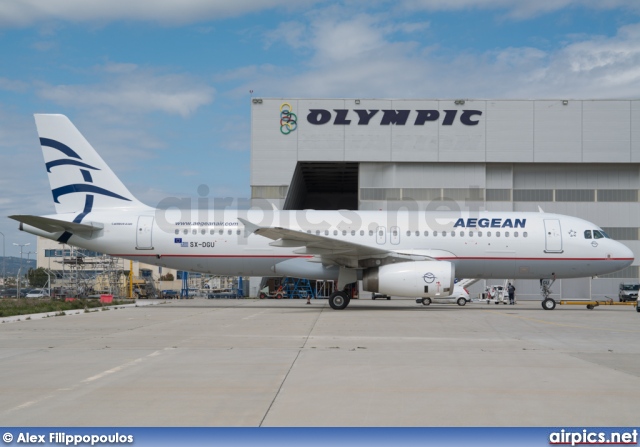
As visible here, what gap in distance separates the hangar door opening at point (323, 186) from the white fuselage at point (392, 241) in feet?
63.2

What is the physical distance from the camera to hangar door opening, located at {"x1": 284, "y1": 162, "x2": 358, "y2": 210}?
45.5 m

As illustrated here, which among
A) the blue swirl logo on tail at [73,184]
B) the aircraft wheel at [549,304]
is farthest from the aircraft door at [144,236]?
the aircraft wheel at [549,304]

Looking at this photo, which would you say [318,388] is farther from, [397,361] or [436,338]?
[436,338]

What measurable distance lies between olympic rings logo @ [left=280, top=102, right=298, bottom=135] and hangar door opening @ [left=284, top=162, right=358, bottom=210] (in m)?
2.42

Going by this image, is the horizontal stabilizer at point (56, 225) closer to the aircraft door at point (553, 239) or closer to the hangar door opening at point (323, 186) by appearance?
the aircraft door at point (553, 239)

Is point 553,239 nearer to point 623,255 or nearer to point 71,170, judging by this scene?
point 623,255

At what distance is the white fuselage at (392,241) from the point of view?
2411cm

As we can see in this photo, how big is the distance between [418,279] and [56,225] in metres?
13.2

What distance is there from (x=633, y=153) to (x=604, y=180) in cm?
243

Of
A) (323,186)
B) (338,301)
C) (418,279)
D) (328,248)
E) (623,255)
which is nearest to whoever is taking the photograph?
(418,279)

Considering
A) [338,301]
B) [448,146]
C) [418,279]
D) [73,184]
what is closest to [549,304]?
[418,279]

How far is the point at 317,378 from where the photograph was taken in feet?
25.7

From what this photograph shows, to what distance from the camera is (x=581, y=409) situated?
6137 mm

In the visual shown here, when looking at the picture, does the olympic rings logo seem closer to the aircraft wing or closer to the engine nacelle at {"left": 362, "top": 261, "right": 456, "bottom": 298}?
the aircraft wing
